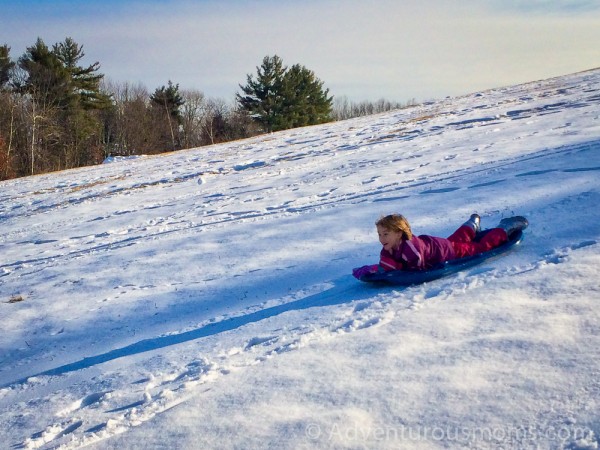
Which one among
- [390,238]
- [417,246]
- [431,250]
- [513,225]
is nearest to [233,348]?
[390,238]

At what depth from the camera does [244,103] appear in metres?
42.6

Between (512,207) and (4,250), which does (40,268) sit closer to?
(4,250)

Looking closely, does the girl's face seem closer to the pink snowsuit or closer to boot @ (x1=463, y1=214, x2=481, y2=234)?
the pink snowsuit

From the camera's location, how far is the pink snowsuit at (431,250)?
14.5ft

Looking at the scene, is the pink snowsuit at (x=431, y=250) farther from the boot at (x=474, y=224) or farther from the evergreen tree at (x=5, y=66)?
the evergreen tree at (x=5, y=66)

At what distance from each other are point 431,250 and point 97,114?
150 feet

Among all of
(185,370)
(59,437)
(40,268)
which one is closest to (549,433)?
(185,370)

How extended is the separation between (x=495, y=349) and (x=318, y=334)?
1192 mm

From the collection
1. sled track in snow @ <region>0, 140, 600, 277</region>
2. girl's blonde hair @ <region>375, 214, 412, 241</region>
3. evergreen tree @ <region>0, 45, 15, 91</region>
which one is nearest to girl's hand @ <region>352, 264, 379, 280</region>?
girl's blonde hair @ <region>375, 214, 412, 241</region>

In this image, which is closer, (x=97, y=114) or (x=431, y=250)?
(x=431, y=250)

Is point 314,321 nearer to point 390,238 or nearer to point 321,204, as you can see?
point 390,238

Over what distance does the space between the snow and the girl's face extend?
1.08 feet

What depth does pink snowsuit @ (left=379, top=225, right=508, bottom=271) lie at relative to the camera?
443 cm

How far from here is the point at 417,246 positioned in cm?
446
